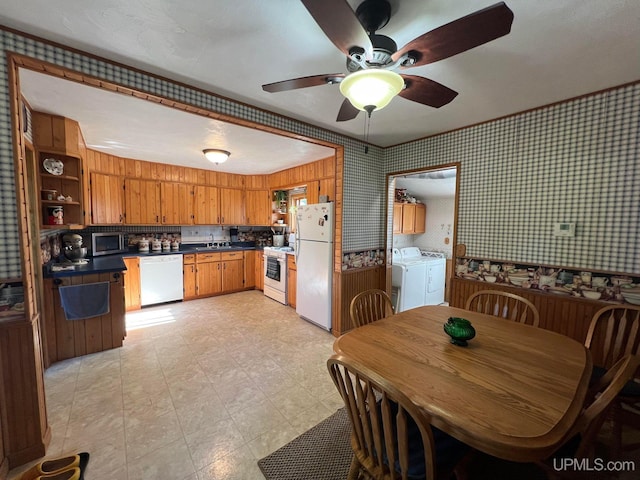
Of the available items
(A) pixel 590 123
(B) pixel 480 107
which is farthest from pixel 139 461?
(A) pixel 590 123

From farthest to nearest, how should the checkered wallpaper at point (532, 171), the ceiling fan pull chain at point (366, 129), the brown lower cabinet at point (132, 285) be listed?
the brown lower cabinet at point (132, 285), the ceiling fan pull chain at point (366, 129), the checkered wallpaper at point (532, 171)

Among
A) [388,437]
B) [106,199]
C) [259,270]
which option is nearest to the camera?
[388,437]

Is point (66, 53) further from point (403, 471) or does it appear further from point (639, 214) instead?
point (639, 214)

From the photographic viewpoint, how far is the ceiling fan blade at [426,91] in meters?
1.38

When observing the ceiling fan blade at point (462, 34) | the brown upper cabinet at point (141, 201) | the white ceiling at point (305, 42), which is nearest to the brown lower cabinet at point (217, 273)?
the brown upper cabinet at point (141, 201)

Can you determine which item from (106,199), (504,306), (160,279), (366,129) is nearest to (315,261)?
(366,129)

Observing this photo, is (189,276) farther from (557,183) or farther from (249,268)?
(557,183)

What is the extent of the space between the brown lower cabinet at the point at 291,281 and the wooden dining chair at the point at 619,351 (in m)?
3.37

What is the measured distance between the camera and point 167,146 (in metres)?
3.42

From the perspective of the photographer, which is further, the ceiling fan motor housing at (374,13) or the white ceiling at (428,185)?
the white ceiling at (428,185)

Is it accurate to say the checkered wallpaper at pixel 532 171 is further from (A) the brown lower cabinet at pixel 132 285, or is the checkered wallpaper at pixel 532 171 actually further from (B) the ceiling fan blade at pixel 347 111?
(A) the brown lower cabinet at pixel 132 285

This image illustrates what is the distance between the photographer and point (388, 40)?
4.05 ft

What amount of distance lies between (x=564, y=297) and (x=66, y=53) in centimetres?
391

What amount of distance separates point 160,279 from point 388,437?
433 cm
